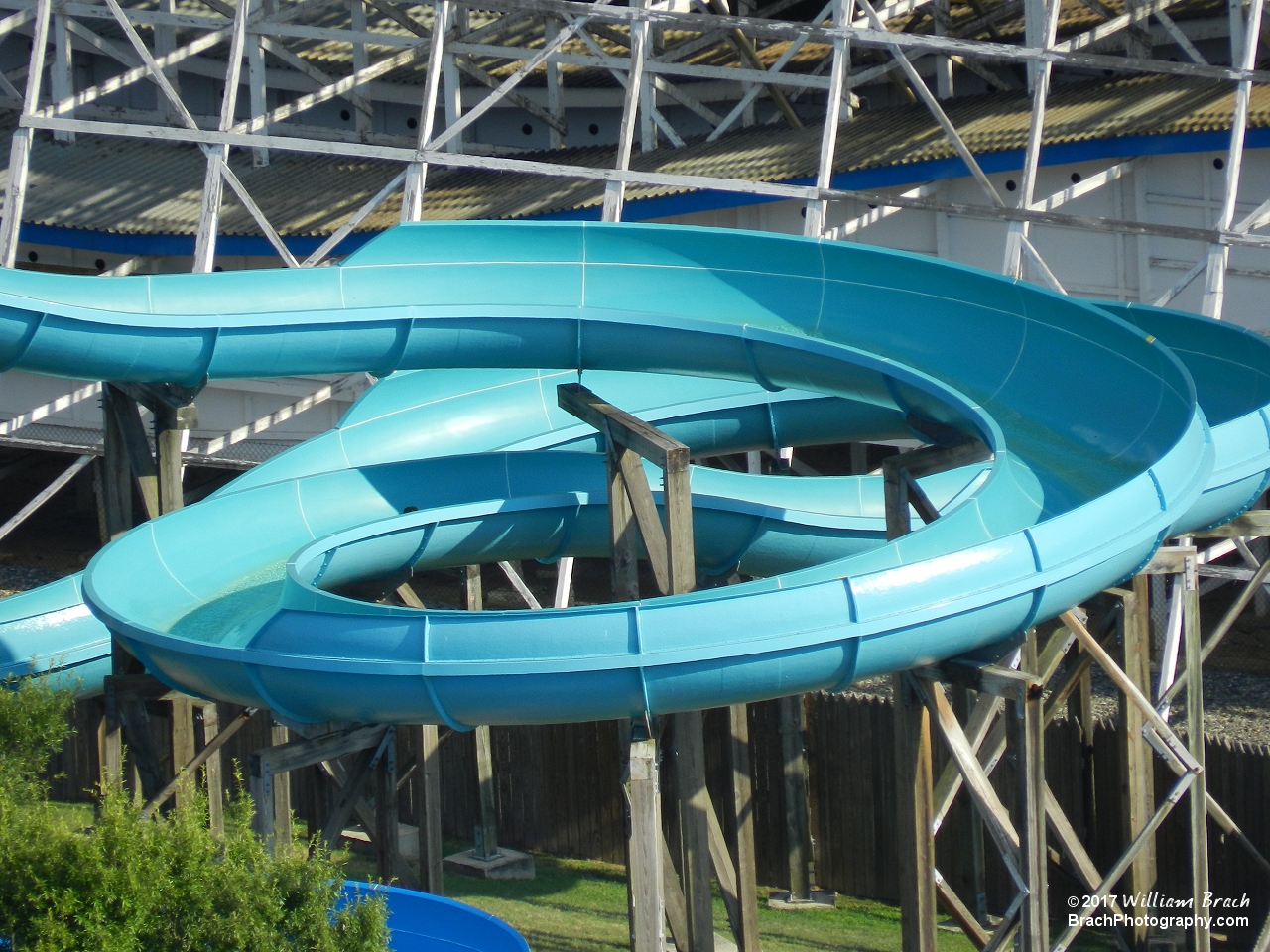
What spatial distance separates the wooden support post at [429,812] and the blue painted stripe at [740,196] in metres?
5.84

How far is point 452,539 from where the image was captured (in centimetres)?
1020

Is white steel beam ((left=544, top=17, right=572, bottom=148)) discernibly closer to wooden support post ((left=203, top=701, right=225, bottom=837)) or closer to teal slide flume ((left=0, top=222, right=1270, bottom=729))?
teal slide flume ((left=0, top=222, right=1270, bottom=729))

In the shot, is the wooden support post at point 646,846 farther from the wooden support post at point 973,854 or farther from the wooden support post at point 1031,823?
the wooden support post at point 973,854

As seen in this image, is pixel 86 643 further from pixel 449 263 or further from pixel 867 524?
pixel 867 524

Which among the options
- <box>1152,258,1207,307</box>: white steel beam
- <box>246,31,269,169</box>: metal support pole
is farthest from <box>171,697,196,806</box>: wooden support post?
<box>246,31,269,169</box>: metal support pole

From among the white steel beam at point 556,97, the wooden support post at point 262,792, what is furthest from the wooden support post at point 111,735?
the white steel beam at point 556,97

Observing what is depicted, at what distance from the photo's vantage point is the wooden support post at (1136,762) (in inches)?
415

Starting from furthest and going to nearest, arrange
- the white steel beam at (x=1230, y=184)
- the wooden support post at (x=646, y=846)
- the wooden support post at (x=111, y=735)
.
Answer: the white steel beam at (x=1230, y=184) → the wooden support post at (x=111, y=735) → the wooden support post at (x=646, y=846)

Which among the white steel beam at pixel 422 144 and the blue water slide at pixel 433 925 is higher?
the white steel beam at pixel 422 144

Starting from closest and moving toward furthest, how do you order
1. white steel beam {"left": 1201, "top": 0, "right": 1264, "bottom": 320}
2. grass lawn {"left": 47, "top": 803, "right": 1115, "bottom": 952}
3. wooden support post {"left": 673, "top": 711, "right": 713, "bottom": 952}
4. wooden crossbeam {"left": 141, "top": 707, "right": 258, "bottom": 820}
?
wooden support post {"left": 673, "top": 711, "right": 713, "bottom": 952}
wooden crossbeam {"left": 141, "top": 707, "right": 258, "bottom": 820}
grass lawn {"left": 47, "top": 803, "right": 1115, "bottom": 952}
white steel beam {"left": 1201, "top": 0, "right": 1264, "bottom": 320}

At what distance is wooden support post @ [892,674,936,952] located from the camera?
28.2 ft

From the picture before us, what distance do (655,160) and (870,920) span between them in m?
8.39

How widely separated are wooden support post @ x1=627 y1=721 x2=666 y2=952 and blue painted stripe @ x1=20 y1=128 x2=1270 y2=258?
8438 millimetres

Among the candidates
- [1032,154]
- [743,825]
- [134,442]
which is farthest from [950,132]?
[134,442]
